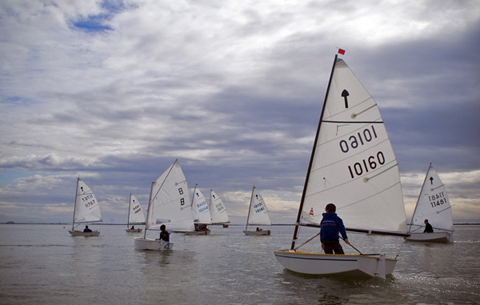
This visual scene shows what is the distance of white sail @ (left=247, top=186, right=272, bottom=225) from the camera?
201ft

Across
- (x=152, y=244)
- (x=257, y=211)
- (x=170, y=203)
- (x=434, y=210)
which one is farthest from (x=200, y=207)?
(x=434, y=210)

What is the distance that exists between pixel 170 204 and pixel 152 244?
11.9ft

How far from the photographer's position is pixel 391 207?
13.8 meters

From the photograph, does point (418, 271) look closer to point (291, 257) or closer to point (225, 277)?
point (291, 257)

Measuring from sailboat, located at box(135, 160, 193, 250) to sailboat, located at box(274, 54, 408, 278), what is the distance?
16.4m

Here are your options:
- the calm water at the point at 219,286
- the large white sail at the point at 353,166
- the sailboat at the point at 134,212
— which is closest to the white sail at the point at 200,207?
the sailboat at the point at 134,212

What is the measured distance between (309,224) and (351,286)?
262 centimetres

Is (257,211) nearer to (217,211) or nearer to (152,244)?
(217,211)

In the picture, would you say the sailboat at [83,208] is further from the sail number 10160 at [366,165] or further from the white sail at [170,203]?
the sail number 10160 at [366,165]

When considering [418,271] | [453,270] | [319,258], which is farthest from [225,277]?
→ [453,270]

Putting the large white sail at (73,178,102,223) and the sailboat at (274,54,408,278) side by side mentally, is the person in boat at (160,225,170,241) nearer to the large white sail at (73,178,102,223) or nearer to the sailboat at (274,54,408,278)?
the sailboat at (274,54,408,278)

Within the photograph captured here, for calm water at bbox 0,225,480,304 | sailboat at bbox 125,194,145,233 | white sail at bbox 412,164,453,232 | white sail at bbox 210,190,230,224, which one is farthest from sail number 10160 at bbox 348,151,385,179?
sailboat at bbox 125,194,145,233

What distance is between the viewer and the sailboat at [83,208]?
2076 inches

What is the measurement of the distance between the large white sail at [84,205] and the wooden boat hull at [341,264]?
1792 inches
